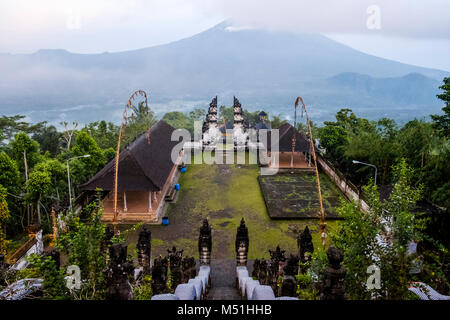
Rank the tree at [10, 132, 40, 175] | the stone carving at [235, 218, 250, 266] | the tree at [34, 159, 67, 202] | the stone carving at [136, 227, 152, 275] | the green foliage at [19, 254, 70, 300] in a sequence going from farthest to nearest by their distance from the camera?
the tree at [10, 132, 40, 175]
the tree at [34, 159, 67, 202]
the stone carving at [235, 218, 250, 266]
the stone carving at [136, 227, 152, 275]
the green foliage at [19, 254, 70, 300]

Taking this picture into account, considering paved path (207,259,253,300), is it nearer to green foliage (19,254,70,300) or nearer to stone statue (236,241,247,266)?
stone statue (236,241,247,266)

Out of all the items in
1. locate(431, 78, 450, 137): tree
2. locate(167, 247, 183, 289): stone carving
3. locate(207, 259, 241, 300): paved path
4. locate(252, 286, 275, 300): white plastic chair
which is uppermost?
locate(431, 78, 450, 137): tree

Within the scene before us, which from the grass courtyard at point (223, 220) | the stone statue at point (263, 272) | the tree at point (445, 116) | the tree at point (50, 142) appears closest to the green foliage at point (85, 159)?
the grass courtyard at point (223, 220)

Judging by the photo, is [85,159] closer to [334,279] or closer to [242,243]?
[242,243]

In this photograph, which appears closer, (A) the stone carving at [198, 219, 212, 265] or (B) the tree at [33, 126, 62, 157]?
(A) the stone carving at [198, 219, 212, 265]

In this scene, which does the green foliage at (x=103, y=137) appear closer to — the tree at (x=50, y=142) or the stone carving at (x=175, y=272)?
the tree at (x=50, y=142)

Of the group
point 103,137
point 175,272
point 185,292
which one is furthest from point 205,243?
point 103,137

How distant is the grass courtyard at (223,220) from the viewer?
14.8 m

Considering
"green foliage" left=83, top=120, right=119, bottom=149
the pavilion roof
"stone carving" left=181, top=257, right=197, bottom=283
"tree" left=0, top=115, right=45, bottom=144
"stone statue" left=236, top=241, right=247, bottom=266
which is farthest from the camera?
"tree" left=0, top=115, right=45, bottom=144

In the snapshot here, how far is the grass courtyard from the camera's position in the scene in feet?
48.6

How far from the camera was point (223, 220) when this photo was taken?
17.4 metres

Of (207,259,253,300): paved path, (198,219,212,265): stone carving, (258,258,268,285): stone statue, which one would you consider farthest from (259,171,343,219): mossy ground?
(258,258,268,285): stone statue

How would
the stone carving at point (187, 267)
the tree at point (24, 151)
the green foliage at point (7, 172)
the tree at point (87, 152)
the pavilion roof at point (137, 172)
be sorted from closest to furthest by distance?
the stone carving at point (187, 267)
the green foliage at point (7, 172)
the tree at point (24, 151)
the pavilion roof at point (137, 172)
the tree at point (87, 152)
